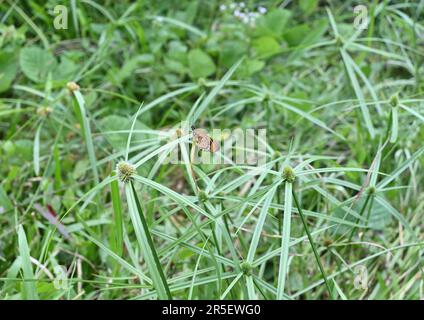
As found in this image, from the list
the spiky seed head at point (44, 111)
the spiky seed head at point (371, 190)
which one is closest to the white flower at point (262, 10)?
the spiky seed head at point (44, 111)

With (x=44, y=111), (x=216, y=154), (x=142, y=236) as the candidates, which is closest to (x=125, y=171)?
(x=142, y=236)

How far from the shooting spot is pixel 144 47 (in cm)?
162

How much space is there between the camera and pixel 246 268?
773 millimetres

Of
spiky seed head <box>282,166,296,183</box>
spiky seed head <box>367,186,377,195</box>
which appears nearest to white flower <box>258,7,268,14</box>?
spiky seed head <box>367,186,377,195</box>

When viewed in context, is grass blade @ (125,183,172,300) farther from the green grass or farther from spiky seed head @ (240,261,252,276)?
spiky seed head @ (240,261,252,276)

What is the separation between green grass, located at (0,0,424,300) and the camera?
922 mm

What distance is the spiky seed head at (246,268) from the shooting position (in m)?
0.77

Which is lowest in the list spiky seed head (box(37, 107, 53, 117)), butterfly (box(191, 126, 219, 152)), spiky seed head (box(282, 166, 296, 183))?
spiky seed head (box(282, 166, 296, 183))

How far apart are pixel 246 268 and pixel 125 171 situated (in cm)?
20

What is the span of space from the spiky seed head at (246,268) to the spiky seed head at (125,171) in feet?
0.60

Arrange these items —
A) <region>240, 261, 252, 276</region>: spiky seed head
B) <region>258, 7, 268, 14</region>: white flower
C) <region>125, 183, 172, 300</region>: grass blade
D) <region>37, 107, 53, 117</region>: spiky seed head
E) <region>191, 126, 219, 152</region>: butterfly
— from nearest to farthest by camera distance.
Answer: <region>125, 183, 172, 300</region>: grass blade
<region>240, 261, 252, 276</region>: spiky seed head
<region>191, 126, 219, 152</region>: butterfly
<region>37, 107, 53, 117</region>: spiky seed head
<region>258, 7, 268, 14</region>: white flower
